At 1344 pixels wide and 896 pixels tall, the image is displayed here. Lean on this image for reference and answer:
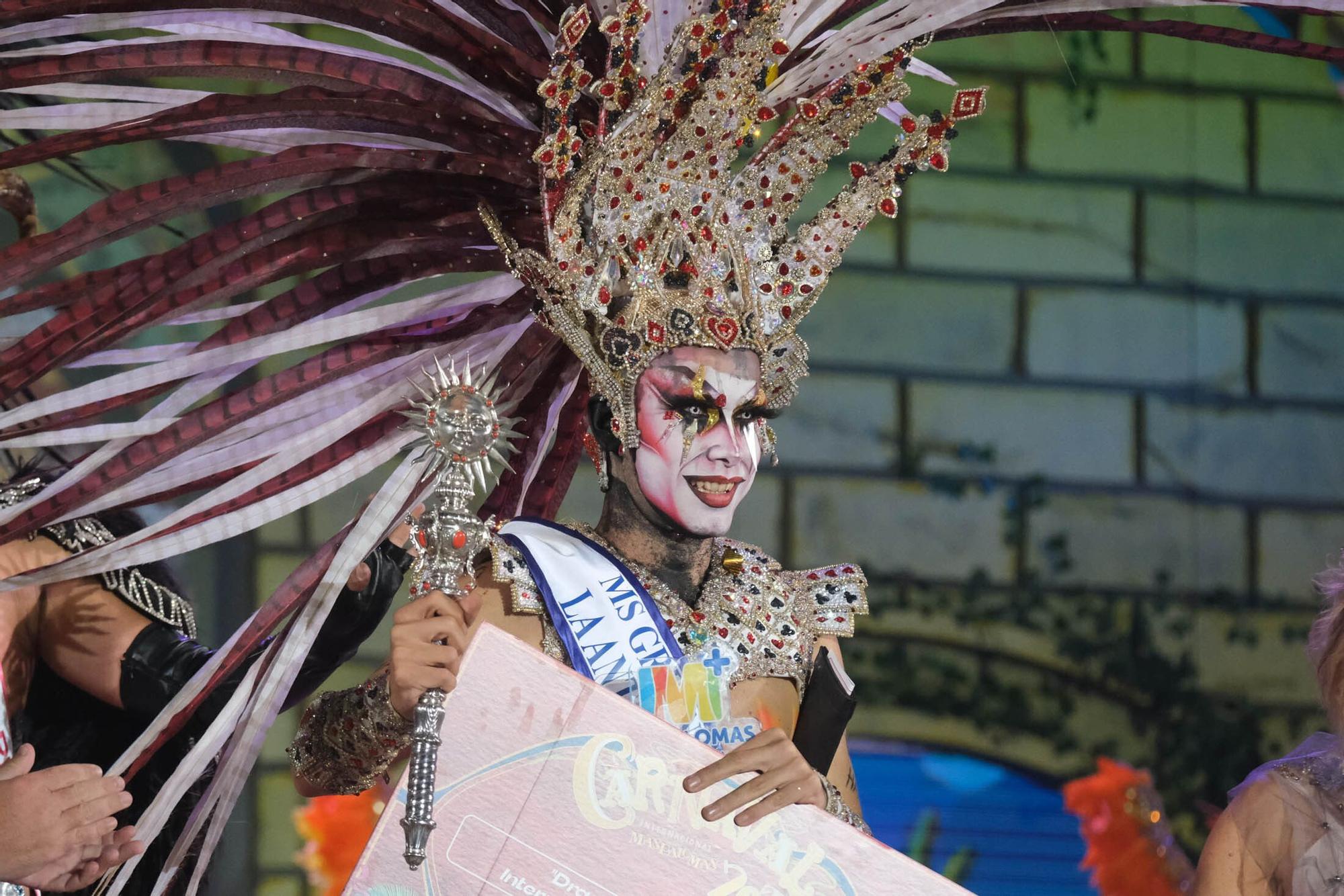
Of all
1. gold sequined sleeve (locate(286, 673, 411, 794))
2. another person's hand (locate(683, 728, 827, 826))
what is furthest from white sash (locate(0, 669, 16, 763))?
another person's hand (locate(683, 728, 827, 826))

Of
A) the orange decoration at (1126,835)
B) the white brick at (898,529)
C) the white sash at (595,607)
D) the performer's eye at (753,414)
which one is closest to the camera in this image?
the white sash at (595,607)

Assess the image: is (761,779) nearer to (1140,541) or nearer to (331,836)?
(331,836)

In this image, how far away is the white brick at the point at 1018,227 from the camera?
384 centimetres

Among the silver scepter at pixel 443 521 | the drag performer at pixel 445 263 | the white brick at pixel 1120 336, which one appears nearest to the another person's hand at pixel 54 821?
the drag performer at pixel 445 263

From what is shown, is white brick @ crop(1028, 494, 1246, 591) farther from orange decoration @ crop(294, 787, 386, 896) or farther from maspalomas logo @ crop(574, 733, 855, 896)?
maspalomas logo @ crop(574, 733, 855, 896)

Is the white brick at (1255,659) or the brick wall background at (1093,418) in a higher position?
the brick wall background at (1093,418)

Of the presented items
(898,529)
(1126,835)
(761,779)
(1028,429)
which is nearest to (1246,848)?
(761,779)

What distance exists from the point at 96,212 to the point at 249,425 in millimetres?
333

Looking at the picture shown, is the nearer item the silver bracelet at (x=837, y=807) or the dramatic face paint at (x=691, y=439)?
the silver bracelet at (x=837, y=807)

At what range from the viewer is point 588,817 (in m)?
1.72

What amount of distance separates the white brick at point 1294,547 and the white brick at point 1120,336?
0.41m

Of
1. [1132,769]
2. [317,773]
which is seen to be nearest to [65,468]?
[317,773]

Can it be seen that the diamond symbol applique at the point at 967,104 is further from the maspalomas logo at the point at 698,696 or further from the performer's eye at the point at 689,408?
the maspalomas logo at the point at 698,696

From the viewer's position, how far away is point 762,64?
2092 mm
